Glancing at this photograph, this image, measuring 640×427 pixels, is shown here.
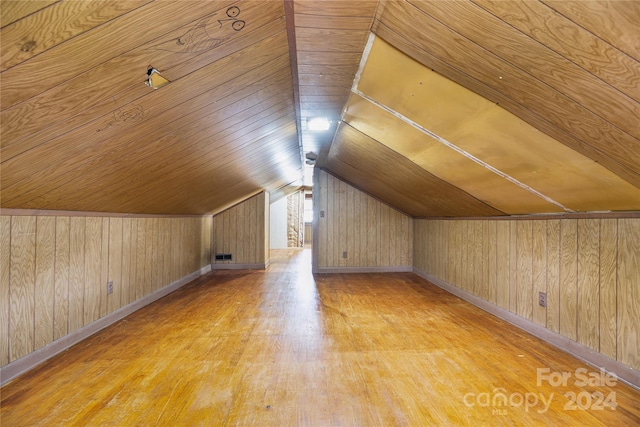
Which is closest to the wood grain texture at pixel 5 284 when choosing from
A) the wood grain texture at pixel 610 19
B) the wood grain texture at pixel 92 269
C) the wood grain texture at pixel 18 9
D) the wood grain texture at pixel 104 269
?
the wood grain texture at pixel 92 269

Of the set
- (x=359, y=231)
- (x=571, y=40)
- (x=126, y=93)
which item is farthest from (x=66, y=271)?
(x=359, y=231)

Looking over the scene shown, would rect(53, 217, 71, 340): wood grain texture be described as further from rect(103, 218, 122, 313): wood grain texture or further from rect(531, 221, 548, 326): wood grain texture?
rect(531, 221, 548, 326): wood grain texture

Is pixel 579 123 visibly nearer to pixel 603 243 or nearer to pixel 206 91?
pixel 603 243

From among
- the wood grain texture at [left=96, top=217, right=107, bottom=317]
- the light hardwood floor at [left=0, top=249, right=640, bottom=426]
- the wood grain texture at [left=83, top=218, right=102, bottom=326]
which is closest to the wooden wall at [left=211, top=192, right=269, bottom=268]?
the light hardwood floor at [left=0, top=249, right=640, bottom=426]

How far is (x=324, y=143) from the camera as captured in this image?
3.95 m

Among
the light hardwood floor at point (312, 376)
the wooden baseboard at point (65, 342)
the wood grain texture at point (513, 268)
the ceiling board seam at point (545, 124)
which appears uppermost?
the ceiling board seam at point (545, 124)

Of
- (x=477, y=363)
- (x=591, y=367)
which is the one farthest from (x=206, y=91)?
(x=591, y=367)

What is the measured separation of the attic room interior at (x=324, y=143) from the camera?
125 centimetres

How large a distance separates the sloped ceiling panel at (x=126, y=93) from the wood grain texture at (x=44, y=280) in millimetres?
196

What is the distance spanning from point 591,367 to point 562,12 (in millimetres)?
2350

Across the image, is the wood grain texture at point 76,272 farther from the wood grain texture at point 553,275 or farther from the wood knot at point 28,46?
the wood grain texture at point 553,275

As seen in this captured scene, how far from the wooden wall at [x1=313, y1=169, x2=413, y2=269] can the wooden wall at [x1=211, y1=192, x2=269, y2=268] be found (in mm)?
1346

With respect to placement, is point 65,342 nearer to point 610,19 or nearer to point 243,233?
point 610,19

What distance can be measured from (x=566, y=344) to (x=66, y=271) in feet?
12.9
